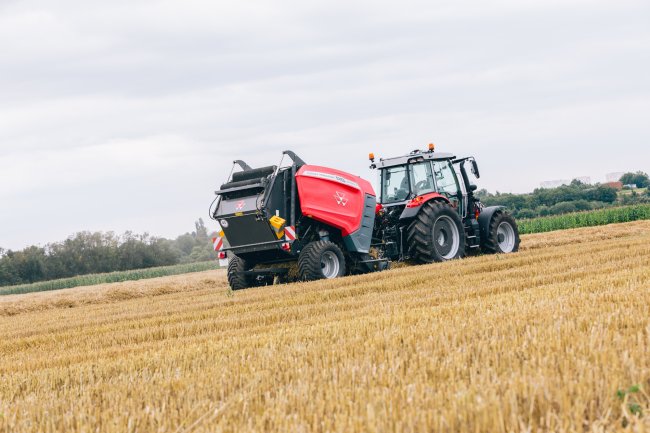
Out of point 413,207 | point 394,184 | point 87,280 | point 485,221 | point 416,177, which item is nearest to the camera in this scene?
Answer: point 413,207

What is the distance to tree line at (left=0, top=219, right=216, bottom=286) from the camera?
48.8m

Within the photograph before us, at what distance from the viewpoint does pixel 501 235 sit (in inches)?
620

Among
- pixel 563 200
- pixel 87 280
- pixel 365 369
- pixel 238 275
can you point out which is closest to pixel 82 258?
pixel 87 280

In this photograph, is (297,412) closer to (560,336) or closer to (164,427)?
(164,427)

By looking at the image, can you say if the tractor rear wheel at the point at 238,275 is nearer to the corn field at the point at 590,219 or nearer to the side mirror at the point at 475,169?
the side mirror at the point at 475,169

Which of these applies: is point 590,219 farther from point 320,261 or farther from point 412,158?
point 320,261

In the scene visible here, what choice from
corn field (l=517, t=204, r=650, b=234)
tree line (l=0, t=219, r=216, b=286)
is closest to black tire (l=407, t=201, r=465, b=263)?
corn field (l=517, t=204, r=650, b=234)

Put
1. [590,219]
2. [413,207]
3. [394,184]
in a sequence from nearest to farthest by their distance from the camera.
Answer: [413,207]
[394,184]
[590,219]

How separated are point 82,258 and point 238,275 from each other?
39883mm

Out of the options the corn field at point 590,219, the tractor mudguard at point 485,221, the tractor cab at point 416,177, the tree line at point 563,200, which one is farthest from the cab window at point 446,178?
the tree line at point 563,200

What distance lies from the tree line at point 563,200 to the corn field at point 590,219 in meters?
6.47

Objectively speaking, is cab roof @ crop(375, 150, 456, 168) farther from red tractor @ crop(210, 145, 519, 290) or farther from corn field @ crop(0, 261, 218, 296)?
corn field @ crop(0, 261, 218, 296)

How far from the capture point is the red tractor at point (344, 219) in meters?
12.6

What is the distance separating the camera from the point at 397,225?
46.6 feet
